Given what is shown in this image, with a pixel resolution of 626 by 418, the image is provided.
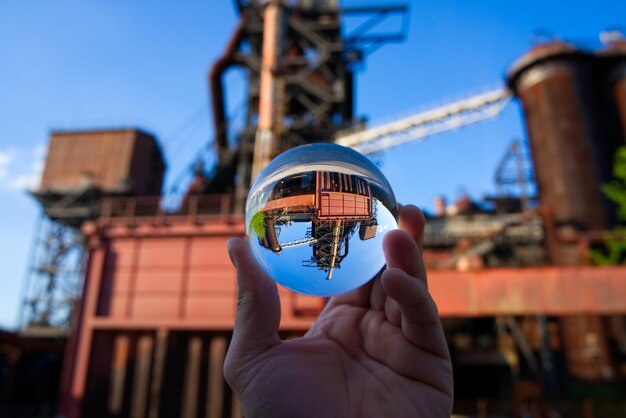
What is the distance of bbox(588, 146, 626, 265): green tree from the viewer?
14337 millimetres

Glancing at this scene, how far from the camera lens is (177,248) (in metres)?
11.7

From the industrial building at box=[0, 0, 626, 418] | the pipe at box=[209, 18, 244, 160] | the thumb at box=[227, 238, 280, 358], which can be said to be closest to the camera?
the thumb at box=[227, 238, 280, 358]

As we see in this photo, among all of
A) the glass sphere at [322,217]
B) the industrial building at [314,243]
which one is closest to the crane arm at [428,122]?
the industrial building at [314,243]

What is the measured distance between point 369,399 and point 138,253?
1136cm

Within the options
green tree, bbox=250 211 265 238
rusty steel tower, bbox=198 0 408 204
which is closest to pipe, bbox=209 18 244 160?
rusty steel tower, bbox=198 0 408 204

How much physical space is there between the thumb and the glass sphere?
11cm

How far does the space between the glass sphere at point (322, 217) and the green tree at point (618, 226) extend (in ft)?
51.8

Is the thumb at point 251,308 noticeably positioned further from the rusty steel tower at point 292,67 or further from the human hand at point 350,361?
the rusty steel tower at point 292,67

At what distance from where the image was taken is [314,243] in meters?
1.68

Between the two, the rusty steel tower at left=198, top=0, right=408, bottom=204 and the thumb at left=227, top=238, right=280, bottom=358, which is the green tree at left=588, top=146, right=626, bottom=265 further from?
the thumb at left=227, top=238, right=280, bottom=358

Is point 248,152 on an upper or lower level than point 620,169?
upper

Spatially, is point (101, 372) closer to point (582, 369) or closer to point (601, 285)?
point (601, 285)

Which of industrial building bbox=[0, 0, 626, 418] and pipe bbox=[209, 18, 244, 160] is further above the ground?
pipe bbox=[209, 18, 244, 160]

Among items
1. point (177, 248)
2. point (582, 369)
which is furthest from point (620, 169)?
point (177, 248)
